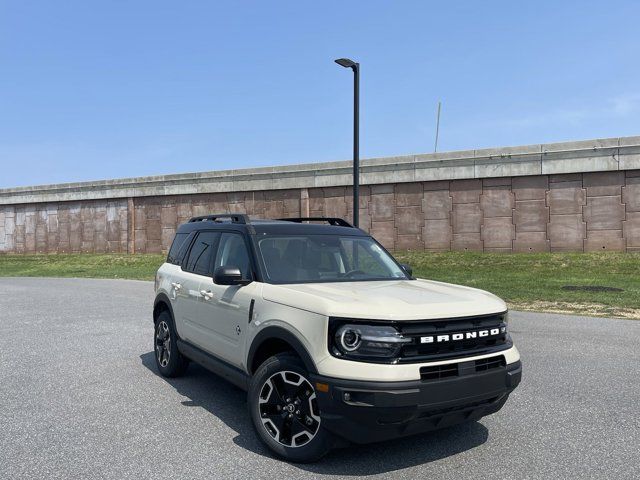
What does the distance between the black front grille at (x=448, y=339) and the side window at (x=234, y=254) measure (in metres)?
1.76

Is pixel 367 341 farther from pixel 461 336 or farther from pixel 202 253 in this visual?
pixel 202 253

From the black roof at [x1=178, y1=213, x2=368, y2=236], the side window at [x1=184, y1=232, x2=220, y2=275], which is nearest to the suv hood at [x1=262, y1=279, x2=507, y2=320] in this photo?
the black roof at [x1=178, y1=213, x2=368, y2=236]

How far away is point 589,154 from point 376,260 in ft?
Answer: 67.1

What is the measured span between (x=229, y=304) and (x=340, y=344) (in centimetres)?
156

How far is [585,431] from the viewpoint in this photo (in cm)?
463

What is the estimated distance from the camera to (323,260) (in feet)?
16.9

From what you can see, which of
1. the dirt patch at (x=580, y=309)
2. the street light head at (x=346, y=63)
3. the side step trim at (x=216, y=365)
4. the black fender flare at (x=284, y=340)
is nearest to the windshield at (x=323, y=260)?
the black fender flare at (x=284, y=340)

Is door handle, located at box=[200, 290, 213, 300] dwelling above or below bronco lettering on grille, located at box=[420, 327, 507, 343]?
above

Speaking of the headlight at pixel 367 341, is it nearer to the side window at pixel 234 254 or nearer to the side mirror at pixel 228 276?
the side mirror at pixel 228 276

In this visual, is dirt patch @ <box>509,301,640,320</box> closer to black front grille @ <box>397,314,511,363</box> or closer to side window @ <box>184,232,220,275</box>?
black front grille @ <box>397,314,511,363</box>

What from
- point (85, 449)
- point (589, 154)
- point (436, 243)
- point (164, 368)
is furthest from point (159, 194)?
point (85, 449)

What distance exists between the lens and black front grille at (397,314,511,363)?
12.2ft

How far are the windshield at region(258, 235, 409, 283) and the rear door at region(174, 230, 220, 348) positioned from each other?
1.05m

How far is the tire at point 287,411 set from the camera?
153 inches
